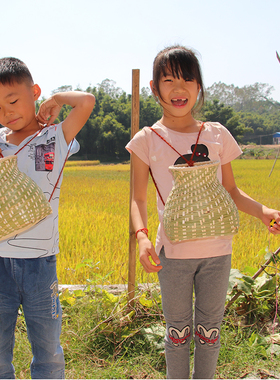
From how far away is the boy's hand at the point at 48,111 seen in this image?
1.29 metres

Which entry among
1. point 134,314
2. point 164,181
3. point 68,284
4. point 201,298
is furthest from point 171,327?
point 68,284

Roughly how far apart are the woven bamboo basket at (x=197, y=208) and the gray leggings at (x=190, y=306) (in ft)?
0.84

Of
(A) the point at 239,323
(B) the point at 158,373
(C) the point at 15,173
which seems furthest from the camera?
(A) the point at 239,323

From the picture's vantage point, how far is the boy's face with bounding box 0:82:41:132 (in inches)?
45.4

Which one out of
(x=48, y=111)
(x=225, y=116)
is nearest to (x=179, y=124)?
(x=48, y=111)

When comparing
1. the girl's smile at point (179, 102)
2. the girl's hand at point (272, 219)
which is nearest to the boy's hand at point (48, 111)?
the girl's smile at point (179, 102)

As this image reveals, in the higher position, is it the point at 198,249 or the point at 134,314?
the point at 198,249

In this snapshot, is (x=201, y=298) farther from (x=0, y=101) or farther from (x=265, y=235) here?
(x=265, y=235)

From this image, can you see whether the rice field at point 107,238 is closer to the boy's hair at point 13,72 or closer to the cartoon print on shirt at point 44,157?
the cartoon print on shirt at point 44,157

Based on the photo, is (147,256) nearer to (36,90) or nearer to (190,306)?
(190,306)

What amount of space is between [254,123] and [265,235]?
19.1 meters

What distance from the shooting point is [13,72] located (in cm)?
116

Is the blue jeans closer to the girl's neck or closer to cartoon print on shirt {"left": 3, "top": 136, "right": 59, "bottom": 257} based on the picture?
cartoon print on shirt {"left": 3, "top": 136, "right": 59, "bottom": 257}

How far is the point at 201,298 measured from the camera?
1181 millimetres
